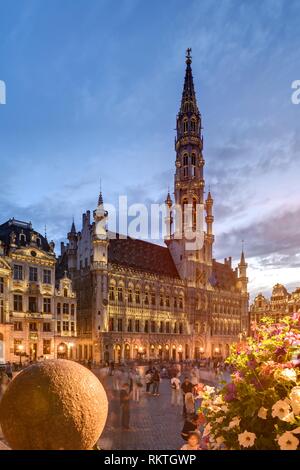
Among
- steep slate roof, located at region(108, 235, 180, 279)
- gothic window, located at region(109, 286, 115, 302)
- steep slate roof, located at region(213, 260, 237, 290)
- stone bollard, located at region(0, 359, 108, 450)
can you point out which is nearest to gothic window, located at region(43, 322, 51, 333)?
gothic window, located at region(109, 286, 115, 302)

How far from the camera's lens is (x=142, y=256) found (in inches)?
2766

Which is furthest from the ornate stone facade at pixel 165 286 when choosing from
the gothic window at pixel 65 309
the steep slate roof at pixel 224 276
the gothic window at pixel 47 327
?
the gothic window at pixel 47 327

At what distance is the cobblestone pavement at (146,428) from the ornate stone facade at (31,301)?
24.0 metres

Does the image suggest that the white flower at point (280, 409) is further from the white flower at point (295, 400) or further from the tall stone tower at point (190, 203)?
the tall stone tower at point (190, 203)

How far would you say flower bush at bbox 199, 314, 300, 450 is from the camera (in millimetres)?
4547

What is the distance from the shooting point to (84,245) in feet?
201

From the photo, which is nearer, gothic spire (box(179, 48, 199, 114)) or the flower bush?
the flower bush

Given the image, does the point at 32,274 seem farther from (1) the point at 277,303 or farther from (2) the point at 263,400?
(1) the point at 277,303

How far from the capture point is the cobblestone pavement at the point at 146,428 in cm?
1419

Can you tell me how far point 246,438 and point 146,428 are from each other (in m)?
13.4

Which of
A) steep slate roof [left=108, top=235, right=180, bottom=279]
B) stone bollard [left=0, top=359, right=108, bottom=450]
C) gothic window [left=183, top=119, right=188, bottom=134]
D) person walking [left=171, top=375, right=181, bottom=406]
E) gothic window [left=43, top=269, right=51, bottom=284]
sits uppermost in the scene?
gothic window [left=183, top=119, right=188, bottom=134]

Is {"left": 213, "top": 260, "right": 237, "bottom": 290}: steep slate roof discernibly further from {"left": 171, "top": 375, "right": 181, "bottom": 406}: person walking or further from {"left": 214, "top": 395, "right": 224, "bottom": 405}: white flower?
{"left": 214, "top": 395, "right": 224, "bottom": 405}: white flower

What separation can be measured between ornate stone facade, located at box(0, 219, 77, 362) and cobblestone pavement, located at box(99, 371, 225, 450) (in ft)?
78.6

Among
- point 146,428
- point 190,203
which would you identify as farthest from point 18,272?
point 190,203
